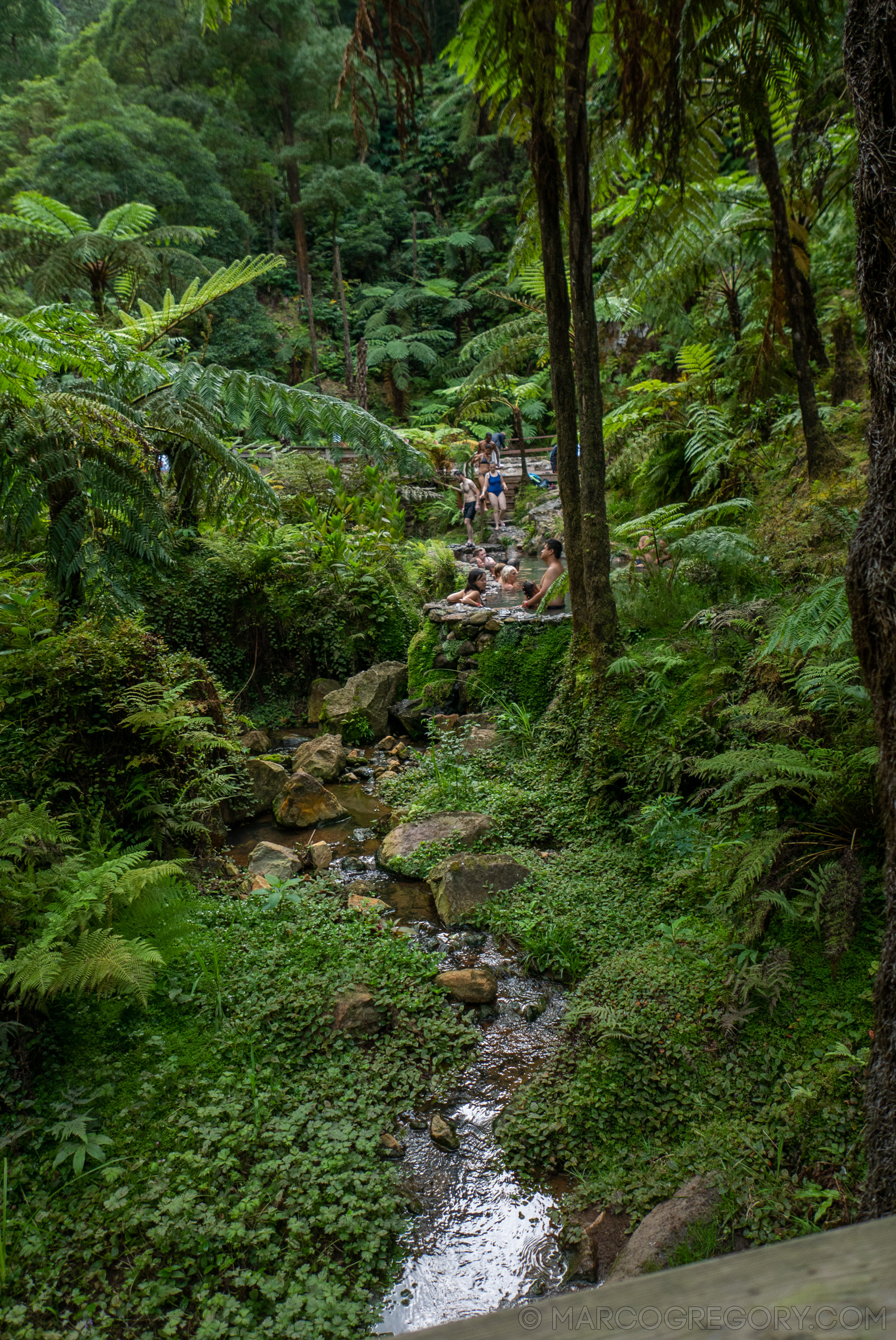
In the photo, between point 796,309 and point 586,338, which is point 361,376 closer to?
point 796,309

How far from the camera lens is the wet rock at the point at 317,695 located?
A: 8.59 m

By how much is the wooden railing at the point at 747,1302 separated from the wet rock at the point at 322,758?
6.10 metres

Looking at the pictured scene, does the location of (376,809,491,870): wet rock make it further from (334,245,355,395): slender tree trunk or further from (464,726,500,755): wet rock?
(334,245,355,395): slender tree trunk

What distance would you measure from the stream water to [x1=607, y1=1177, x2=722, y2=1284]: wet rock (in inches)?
11.4

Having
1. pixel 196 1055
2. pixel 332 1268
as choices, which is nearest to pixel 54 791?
pixel 196 1055

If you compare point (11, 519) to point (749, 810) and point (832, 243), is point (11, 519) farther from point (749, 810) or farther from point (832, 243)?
point (832, 243)

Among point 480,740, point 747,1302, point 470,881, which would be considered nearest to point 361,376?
point 480,740

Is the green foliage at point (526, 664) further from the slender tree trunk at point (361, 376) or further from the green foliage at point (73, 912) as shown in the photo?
the slender tree trunk at point (361, 376)

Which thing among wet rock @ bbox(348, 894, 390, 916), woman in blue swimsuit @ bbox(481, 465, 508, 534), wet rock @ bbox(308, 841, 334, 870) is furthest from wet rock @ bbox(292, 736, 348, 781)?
woman in blue swimsuit @ bbox(481, 465, 508, 534)

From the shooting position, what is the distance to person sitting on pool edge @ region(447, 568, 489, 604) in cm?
829

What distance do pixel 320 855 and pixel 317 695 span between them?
11.6 ft

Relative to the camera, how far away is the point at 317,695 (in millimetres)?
8750

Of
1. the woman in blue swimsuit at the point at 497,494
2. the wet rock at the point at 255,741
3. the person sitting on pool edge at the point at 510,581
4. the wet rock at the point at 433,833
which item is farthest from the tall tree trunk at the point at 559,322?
the woman in blue swimsuit at the point at 497,494

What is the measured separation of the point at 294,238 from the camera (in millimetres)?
27938
